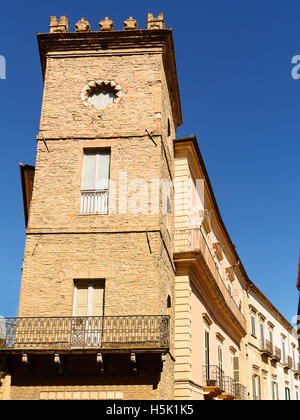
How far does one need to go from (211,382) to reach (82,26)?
44.4 feet

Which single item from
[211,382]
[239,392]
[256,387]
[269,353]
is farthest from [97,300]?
[269,353]

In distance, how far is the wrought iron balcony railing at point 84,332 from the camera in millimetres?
14578

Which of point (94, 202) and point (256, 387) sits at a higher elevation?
point (94, 202)

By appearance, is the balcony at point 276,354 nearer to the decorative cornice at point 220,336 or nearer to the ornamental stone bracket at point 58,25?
the decorative cornice at point 220,336

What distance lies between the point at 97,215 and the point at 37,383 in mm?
5158

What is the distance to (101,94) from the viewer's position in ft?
59.9

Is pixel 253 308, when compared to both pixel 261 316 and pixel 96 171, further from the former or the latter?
pixel 96 171

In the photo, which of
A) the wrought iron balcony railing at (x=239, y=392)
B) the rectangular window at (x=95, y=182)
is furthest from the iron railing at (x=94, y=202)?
the wrought iron balcony railing at (x=239, y=392)

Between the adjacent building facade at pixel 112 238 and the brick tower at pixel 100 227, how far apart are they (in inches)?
1.3

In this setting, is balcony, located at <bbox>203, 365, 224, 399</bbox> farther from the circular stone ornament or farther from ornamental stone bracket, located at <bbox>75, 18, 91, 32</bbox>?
ornamental stone bracket, located at <bbox>75, 18, 91, 32</bbox>

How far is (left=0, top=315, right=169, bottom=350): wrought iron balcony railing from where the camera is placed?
14578 millimetres

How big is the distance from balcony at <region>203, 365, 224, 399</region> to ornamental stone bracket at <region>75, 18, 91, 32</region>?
1279 centimetres
